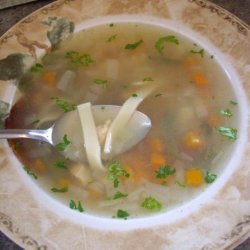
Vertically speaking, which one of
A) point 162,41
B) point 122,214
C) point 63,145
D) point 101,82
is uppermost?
point 162,41

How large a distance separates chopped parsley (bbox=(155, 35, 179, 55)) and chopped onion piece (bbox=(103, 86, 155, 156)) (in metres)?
0.20

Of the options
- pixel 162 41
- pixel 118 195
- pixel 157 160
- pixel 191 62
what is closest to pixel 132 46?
pixel 162 41

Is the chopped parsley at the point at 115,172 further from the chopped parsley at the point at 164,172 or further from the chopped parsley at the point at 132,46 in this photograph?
the chopped parsley at the point at 132,46

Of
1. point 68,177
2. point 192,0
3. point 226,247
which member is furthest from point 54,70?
point 226,247

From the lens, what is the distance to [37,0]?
70.6 inches

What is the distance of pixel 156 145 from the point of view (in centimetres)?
149

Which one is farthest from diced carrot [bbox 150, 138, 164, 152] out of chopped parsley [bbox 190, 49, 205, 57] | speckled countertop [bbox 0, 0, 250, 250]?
speckled countertop [bbox 0, 0, 250, 250]

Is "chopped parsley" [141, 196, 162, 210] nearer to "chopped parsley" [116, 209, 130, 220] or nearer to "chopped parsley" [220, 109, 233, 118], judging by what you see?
"chopped parsley" [116, 209, 130, 220]

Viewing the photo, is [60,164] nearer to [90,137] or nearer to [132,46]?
[90,137]

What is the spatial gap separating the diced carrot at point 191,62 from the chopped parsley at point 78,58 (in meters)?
0.32

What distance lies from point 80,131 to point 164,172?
289 mm

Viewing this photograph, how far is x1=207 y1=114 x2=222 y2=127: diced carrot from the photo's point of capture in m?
1.49

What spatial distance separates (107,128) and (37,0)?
0.63 meters

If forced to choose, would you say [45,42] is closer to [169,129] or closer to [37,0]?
[37,0]
